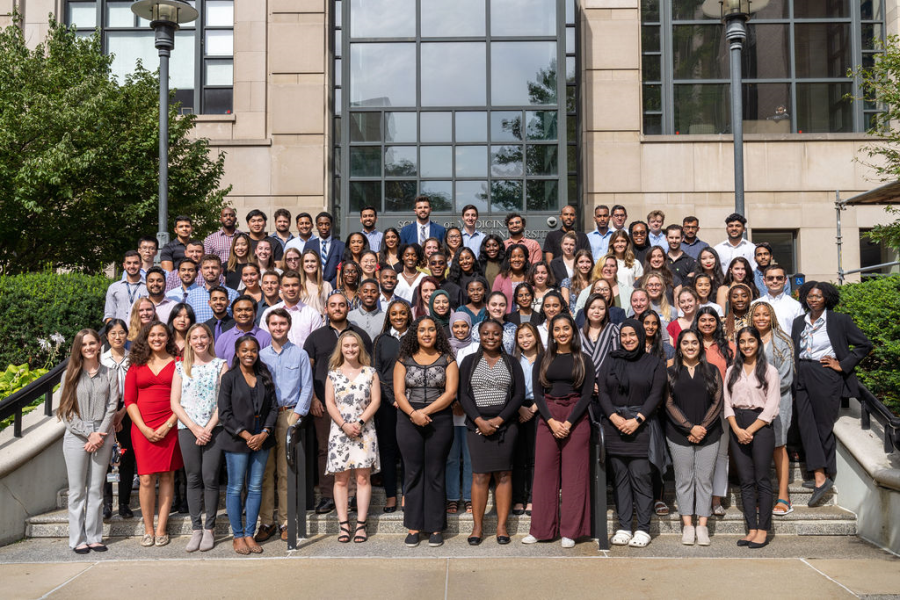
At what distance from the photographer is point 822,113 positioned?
1786cm

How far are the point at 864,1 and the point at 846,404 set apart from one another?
1267 cm

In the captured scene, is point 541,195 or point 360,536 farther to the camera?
point 541,195

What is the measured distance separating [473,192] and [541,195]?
1.40m

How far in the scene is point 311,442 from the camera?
28.0ft

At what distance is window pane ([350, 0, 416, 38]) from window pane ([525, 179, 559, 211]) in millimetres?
4243

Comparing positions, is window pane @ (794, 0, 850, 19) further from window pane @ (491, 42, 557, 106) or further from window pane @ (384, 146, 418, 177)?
window pane @ (384, 146, 418, 177)

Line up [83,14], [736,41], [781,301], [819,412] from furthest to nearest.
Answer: [83,14] → [736,41] → [781,301] → [819,412]

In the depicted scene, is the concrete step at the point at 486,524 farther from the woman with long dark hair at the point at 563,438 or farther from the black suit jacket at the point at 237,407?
the black suit jacket at the point at 237,407

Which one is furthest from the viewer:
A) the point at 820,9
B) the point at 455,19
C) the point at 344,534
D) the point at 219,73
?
the point at 219,73

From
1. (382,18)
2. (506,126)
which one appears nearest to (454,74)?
(506,126)

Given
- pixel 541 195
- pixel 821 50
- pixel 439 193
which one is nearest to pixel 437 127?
pixel 439 193

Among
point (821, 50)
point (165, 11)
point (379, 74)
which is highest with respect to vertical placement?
point (821, 50)

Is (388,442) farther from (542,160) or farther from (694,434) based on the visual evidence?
(542,160)

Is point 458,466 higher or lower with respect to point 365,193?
lower
